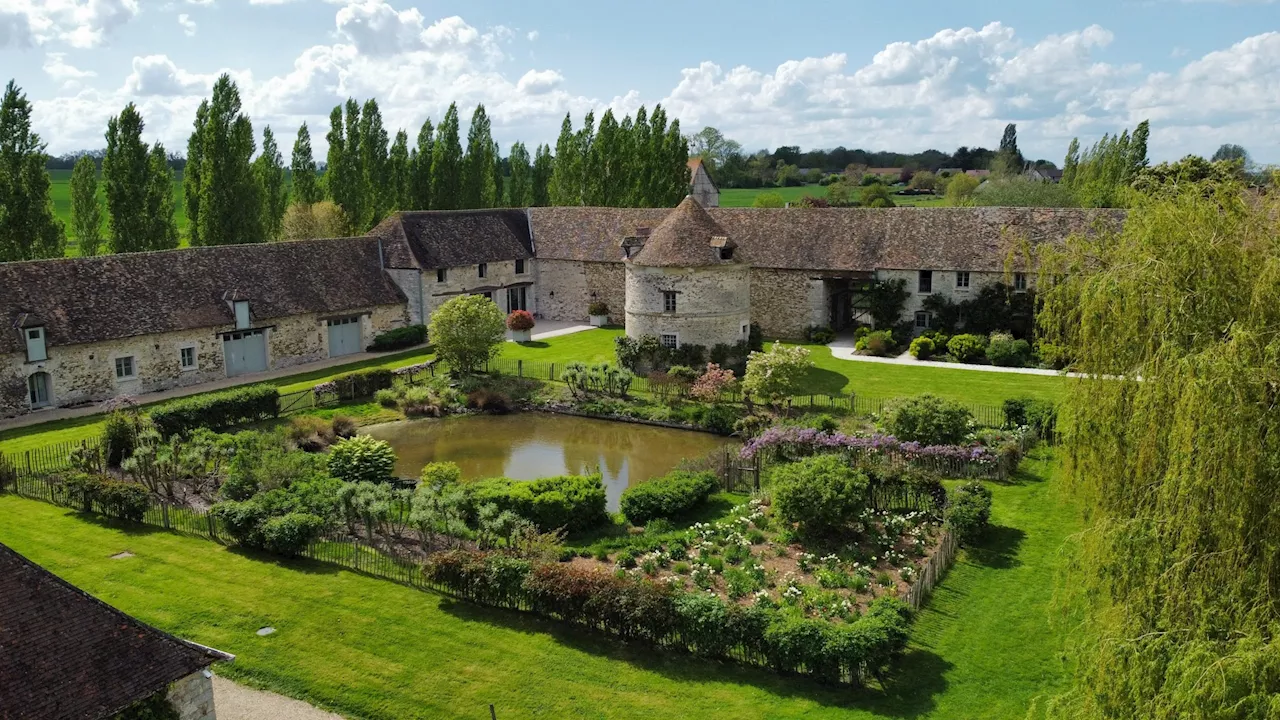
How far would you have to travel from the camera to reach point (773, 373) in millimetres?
30438

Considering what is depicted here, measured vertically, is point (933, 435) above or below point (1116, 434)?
below

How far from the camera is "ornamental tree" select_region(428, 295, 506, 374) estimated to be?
35062mm

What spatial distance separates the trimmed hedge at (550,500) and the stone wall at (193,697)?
9.59m

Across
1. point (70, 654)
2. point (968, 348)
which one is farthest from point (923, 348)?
point (70, 654)

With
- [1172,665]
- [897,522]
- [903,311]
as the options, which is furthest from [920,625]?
[903,311]

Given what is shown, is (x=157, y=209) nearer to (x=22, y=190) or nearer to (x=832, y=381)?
(x=22, y=190)

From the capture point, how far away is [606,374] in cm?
3409

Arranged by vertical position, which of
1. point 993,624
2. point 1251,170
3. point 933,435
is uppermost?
point 1251,170

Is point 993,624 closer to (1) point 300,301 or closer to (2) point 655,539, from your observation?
(2) point 655,539

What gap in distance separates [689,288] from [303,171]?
2944 cm

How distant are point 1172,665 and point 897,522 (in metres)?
12.0

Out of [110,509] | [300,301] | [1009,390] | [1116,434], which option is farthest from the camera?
[300,301]

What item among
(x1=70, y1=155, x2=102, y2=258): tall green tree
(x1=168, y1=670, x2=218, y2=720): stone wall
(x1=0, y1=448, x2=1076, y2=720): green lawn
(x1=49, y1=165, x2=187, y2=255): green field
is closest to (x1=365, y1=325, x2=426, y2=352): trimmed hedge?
(x1=0, y1=448, x2=1076, y2=720): green lawn

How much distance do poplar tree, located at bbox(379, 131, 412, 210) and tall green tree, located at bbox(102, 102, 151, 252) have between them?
1455 centimetres
